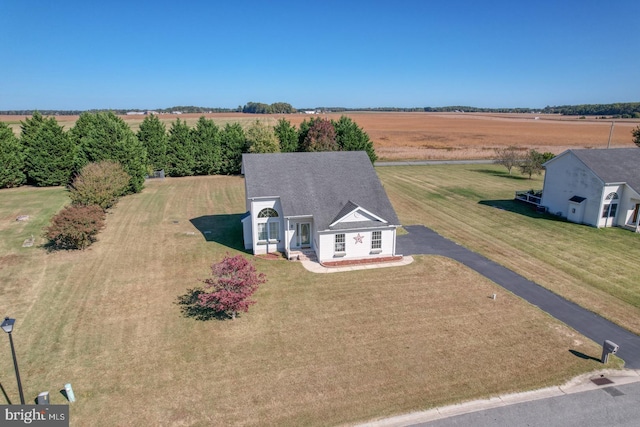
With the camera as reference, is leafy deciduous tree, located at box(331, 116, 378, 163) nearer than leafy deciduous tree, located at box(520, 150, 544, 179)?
No

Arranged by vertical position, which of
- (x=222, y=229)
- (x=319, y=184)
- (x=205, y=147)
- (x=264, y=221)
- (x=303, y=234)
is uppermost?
(x=205, y=147)

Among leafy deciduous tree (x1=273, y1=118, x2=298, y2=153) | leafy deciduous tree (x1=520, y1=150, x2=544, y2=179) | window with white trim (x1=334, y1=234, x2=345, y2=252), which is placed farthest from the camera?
leafy deciduous tree (x1=273, y1=118, x2=298, y2=153)

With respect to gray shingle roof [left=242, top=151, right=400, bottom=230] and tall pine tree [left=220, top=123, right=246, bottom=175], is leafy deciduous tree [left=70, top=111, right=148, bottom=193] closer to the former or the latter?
tall pine tree [left=220, top=123, right=246, bottom=175]

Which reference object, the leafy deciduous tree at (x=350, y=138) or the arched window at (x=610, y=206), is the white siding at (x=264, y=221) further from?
the leafy deciduous tree at (x=350, y=138)

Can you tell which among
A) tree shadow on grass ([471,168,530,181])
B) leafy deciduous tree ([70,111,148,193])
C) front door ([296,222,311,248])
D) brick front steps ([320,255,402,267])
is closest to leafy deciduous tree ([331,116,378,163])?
tree shadow on grass ([471,168,530,181])

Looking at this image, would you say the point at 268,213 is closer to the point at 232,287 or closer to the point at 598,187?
the point at 232,287

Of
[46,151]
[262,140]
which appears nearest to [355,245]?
[262,140]
